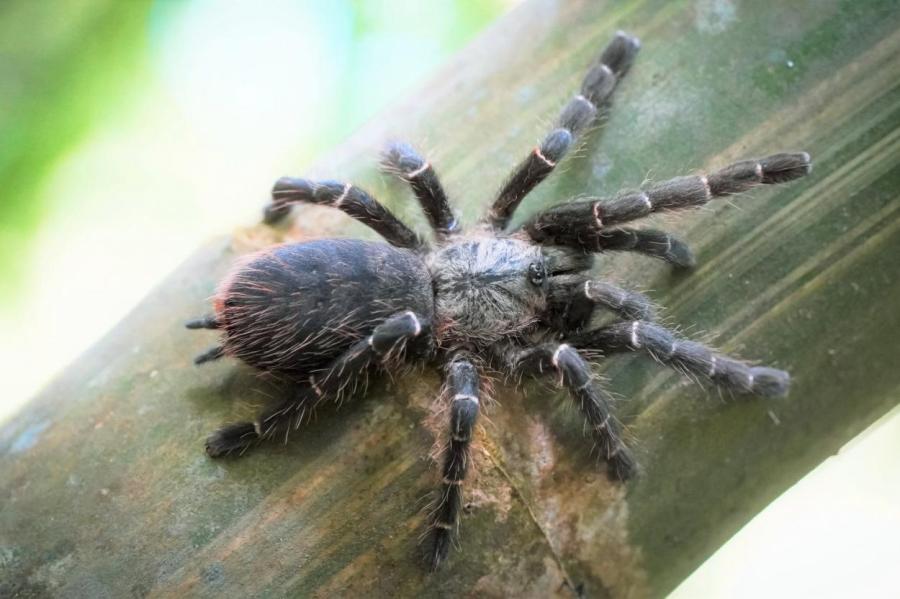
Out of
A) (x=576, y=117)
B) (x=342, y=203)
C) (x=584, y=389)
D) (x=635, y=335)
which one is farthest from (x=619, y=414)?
(x=342, y=203)

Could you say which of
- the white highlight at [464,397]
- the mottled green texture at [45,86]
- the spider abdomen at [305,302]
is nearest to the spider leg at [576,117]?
the spider abdomen at [305,302]

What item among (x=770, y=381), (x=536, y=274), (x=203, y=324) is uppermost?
(x=203, y=324)

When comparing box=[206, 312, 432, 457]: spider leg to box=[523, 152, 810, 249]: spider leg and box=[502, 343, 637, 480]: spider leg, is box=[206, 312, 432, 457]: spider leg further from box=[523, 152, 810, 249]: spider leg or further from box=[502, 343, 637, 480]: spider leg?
box=[523, 152, 810, 249]: spider leg

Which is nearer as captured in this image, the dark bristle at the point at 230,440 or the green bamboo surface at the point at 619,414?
the green bamboo surface at the point at 619,414

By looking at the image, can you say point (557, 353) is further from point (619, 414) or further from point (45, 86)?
Result: point (45, 86)

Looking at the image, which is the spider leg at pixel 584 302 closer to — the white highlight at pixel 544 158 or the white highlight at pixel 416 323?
the white highlight at pixel 544 158

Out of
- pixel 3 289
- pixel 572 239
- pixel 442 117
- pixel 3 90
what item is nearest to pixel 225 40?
pixel 3 90
